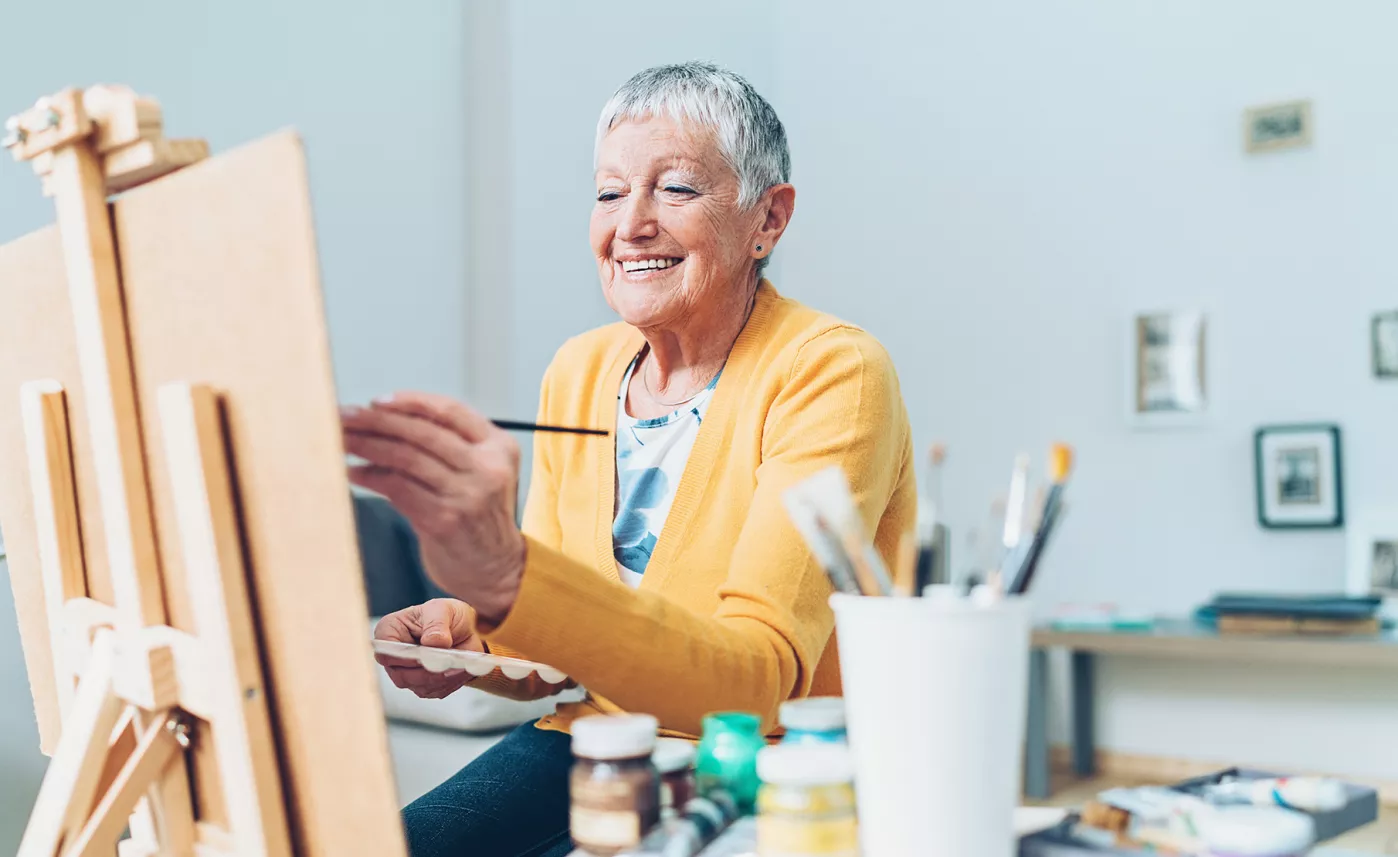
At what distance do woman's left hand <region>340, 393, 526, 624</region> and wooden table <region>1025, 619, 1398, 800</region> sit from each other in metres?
2.22

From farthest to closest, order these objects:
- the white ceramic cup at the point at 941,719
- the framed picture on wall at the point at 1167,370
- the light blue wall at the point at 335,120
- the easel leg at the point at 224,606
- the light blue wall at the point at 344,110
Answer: the framed picture on wall at the point at 1167,370, the light blue wall at the point at 344,110, the light blue wall at the point at 335,120, the easel leg at the point at 224,606, the white ceramic cup at the point at 941,719

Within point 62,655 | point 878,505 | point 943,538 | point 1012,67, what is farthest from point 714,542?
point 1012,67

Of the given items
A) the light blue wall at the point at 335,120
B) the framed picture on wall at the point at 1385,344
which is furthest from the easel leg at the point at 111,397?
the framed picture on wall at the point at 1385,344

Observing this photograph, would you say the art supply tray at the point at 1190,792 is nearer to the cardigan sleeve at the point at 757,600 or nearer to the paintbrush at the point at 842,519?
the paintbrush at the point at 842,519

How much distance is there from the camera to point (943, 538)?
11.9 feet

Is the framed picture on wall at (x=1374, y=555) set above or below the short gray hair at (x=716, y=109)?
below

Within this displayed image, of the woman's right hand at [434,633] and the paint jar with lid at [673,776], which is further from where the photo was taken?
the woman's right hand at [434,633]

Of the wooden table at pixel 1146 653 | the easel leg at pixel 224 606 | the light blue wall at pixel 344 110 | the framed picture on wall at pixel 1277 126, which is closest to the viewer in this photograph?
the easel leg at pixel 224 606

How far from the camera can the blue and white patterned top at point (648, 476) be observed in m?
1.15

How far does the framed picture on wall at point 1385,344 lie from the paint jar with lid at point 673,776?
10.6ft

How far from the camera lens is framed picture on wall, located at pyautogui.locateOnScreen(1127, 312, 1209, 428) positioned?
3.53 meters

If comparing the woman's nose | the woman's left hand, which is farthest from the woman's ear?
the woman's left hand

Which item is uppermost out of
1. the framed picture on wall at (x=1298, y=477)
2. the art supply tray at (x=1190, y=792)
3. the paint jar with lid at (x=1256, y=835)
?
the paint jar with lid at (x=1256, y=835)

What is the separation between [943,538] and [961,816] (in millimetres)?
3144
